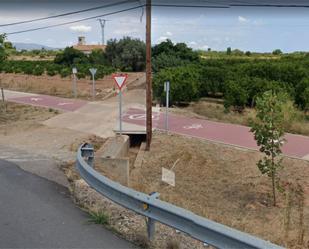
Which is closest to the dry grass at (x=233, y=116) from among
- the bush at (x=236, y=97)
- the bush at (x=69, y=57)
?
the bush at (x=236, y=97)

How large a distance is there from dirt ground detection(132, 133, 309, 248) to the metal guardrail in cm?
292

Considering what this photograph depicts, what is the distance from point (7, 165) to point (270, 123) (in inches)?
234

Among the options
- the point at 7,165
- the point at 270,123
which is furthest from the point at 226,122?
the point at 7,165

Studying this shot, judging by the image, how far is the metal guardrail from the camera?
2967 millimetres

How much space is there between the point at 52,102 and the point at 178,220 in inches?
870

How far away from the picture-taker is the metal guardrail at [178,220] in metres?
2.97

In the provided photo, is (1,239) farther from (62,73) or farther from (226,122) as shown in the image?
(62,73)

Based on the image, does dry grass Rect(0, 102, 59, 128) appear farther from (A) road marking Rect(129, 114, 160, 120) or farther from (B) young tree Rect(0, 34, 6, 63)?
(A) road marking Rect(129, 114, 160, 120)

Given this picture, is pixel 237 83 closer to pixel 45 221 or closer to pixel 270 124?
pixel 270 124

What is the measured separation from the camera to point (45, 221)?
180 inches

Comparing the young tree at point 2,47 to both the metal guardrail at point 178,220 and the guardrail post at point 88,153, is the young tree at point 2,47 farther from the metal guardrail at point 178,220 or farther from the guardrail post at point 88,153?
the metal guardrail at point 178,220

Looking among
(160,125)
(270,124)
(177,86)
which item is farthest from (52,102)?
(270,124)

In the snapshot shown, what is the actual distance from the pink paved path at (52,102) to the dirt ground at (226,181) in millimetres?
9344

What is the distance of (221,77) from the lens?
28031mm
